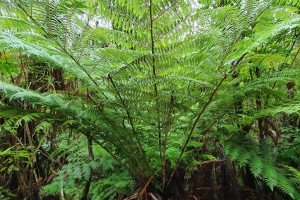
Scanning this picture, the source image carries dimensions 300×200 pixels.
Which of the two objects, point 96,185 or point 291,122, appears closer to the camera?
point 96,185

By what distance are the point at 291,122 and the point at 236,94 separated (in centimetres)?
113

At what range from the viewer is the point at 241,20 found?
954 mm

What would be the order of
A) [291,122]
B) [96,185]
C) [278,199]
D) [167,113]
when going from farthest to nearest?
[291,122] < [96,185] < [278,199] < [167,113]

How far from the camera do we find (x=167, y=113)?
3.54 feet

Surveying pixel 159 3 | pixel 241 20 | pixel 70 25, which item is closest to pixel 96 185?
pixel 70 25

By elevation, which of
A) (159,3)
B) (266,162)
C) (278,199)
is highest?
(159,3)

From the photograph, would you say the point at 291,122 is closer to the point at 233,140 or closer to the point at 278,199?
the point at 278,199

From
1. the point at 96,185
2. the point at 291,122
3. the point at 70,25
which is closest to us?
the point at 70,25

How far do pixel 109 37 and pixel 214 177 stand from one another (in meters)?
0.88

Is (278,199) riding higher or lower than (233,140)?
lower

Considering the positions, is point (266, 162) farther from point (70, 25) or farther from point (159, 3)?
point (70, 25)

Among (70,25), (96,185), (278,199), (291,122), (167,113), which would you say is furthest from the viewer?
(291,122)

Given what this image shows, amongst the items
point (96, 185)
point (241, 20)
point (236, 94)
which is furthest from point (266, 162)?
point (96, 185)

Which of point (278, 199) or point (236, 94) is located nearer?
point (236, 94)
